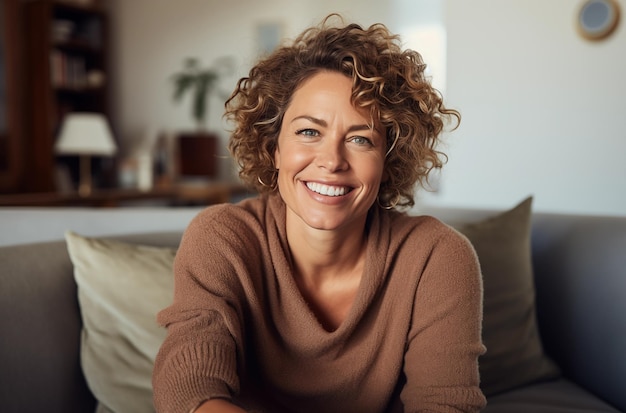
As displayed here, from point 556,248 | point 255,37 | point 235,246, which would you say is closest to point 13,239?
point 235,246

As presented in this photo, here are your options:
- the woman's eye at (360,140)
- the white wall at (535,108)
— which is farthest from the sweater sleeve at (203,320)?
the white wall at (535,108)

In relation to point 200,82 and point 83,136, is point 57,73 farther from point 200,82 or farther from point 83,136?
point 200,82

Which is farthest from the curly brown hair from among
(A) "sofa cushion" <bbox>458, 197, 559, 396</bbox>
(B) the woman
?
(A) "sofa cushion" <bbox>458, 197, 559, 396</bbox>

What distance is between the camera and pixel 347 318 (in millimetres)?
1197

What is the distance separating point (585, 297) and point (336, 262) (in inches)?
30.2

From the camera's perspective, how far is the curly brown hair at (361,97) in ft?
3.90

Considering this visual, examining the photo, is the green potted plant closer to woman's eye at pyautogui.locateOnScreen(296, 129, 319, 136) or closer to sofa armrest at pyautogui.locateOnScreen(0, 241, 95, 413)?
sofa armrest at pyautogui.locateOnScreen(0, 241, 95, 413)

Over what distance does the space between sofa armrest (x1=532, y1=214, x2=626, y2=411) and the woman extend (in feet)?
1.83

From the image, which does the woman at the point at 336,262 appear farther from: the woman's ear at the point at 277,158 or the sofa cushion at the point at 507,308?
the sofa cushion at the point at 507,308

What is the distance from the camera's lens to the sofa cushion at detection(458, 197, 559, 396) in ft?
5.12

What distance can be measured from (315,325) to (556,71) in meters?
1.68

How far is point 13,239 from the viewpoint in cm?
150

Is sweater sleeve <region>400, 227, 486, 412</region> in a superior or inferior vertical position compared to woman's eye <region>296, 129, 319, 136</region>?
inferior

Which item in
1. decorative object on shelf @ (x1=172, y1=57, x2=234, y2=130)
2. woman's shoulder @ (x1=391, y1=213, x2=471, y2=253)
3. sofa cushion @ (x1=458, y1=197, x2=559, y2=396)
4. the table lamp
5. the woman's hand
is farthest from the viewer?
decorative object on shelf @ (x1=172, y1=57, x2=234, y2=130)
